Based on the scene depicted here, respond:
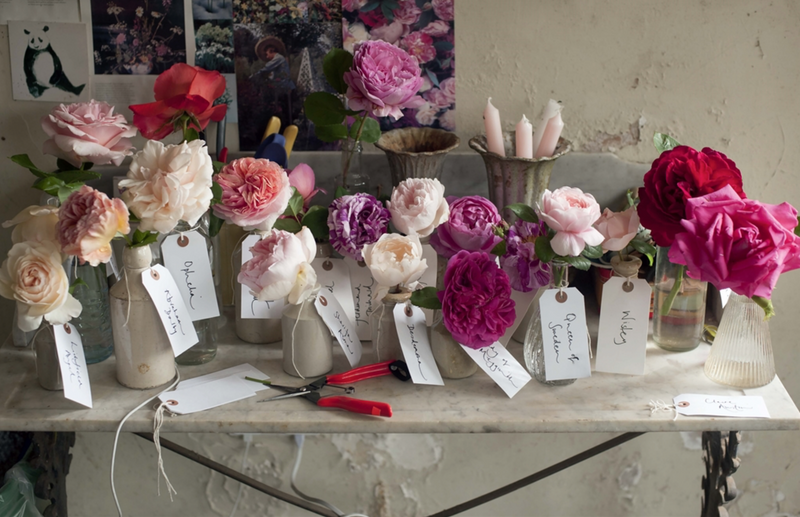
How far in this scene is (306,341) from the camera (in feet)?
3.46

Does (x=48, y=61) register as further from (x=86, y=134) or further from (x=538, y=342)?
(x=538, y=342)

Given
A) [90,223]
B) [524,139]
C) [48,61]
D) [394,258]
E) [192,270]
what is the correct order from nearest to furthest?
[90,223] → [394,258] → [192,270] → [524,139] → [48,61]

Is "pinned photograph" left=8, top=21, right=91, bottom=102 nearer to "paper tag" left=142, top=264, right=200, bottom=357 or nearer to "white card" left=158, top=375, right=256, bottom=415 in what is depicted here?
"paper tag" left=142, top=264, right=200, bottom=357

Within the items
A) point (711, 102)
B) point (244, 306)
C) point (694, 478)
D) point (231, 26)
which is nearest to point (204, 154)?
point (244, 306)

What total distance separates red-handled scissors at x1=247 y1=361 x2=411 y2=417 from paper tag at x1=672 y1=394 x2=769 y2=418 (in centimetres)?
41

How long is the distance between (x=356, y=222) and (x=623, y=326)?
44 centimetres

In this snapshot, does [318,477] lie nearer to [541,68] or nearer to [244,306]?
[244,306]

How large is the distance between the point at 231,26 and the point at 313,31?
15cm

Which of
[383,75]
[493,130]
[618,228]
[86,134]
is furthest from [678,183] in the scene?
[86,134]

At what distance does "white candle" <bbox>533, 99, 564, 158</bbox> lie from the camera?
1167mm

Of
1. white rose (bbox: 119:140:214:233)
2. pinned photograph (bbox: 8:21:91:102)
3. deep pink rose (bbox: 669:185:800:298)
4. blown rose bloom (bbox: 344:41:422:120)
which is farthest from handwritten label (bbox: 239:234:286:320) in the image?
deep pink rose (bbox: 669:185:800:298)

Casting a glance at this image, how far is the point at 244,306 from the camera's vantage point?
1.13m

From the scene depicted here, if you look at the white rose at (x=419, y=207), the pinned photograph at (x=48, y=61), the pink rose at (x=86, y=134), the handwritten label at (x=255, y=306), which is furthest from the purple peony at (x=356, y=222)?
A: the pinned photograph at (x=48, y=61)

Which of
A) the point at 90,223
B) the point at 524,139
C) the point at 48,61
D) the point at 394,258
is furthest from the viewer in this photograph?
the point at 48,61
